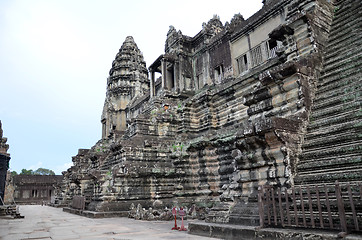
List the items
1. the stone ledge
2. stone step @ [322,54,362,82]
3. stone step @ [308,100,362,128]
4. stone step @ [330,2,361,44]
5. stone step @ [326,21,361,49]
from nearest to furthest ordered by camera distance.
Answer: the stone ledge → stone step @ [308,100,362,128] → stone step @ [322,54,362,82] → stone step @ [326,21,361,49] → stone step @ [330,2,361,44]

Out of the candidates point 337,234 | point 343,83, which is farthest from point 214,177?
point 337,234

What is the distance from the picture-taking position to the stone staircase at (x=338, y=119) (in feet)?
16.0

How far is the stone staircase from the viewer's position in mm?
4887

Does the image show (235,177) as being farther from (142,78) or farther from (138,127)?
(142,78)

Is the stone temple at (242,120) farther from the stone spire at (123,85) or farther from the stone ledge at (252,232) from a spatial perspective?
the stone spire at (123,85)

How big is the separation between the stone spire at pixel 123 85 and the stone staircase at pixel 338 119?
26.9m

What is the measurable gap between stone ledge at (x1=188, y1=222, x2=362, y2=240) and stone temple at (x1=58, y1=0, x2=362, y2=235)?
0.38 m

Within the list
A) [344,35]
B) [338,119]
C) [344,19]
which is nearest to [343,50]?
[344,35]

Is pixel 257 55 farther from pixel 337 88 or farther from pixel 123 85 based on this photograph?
pixel 123 85

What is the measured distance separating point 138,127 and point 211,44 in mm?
7196

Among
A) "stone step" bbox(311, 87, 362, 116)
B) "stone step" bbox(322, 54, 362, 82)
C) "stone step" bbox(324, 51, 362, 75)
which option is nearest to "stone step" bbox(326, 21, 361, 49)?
"stone step" bbox(324, 51, 362, 75)

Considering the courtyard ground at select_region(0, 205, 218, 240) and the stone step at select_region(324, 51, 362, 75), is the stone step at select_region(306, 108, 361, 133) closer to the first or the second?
the stone step at select_region(324, 51, 362, 75)

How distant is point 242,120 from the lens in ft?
43.9

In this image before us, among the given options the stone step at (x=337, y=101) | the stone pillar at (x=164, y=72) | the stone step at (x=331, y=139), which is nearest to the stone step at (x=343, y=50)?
the stone step at (x=337, y=101)
